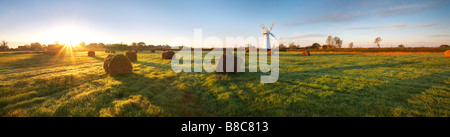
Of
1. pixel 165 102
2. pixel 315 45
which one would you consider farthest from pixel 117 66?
pixel 315 45

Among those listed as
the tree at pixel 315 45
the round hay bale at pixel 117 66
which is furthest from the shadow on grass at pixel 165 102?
the tree at pixel 315 45

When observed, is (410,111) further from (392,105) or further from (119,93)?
(119,93)

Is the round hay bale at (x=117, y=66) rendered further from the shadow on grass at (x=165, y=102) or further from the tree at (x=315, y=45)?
the tree at (x=315, y=45)

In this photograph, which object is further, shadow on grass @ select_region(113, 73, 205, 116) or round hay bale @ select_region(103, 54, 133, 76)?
round hay bale @ select_region(103, 54, 133, 76)

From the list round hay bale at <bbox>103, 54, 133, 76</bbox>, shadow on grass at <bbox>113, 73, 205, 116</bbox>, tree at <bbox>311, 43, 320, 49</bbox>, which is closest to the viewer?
shadow on grass at <bbox>113, 73, 205, 116</bbox>

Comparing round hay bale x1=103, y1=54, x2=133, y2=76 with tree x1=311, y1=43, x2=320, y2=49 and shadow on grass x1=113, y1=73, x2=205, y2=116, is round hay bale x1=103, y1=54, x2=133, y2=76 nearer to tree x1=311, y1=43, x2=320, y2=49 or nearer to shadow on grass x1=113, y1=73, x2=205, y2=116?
shadow on grass x1=113, y1=73, x2=205, y2=116

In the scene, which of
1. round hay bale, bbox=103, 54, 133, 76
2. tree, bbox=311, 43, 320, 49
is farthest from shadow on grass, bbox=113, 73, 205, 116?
tree, bbox=311, 43, 320, 49

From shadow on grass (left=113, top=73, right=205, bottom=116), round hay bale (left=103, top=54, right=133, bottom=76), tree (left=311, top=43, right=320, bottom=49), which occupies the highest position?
tree (left=311, top=43, right=320, bottom=49)

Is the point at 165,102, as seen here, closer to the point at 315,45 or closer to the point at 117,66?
the point at 117,66
